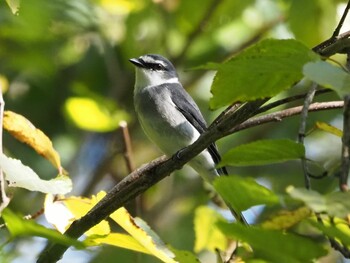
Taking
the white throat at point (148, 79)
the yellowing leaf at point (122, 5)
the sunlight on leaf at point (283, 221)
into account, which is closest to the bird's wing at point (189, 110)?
the white throat at point (148, 79)

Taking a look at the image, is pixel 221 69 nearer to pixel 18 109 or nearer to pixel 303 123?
pixel 303 123

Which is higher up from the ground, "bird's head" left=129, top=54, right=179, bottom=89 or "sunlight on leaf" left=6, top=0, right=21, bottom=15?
"sunlight on leaf" left=6, top=0, right=21, bottom=15

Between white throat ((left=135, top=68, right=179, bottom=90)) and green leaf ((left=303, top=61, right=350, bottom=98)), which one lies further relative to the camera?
white throat ((left=135, top=68, right=179, bottom=90))

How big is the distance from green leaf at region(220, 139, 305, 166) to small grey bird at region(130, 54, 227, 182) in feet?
6.49

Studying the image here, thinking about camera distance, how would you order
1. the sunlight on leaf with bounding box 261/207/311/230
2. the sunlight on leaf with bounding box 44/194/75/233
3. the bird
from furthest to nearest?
the bird, the sunlight on leaf with bounding box 261/207/311/230, the sunlight on leaf with bounding box 44/194/75/233

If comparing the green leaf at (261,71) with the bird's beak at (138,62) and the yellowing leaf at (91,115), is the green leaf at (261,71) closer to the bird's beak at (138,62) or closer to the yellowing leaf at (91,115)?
the yellowing leaf at (91,115)

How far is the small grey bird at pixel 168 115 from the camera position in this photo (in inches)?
128

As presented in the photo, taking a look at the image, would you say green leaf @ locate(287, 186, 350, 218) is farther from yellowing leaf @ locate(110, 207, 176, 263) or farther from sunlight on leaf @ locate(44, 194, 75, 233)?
sunlight on leaf @ locate(44, 194, 75, 233)

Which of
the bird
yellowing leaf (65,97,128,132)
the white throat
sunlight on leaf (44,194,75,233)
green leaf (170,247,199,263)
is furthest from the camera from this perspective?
the white throat

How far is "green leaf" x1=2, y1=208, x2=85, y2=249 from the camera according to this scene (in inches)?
43.4

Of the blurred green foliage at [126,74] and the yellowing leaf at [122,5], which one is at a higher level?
the yellowing leaf at [122,5]

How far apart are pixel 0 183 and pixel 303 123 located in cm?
64

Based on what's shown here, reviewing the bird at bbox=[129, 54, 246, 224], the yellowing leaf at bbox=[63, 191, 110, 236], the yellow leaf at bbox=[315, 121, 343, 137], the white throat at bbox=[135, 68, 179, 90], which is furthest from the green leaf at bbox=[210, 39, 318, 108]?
the white throat at bbox=[135, 68, 179, 90]

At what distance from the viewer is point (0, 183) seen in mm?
1593
